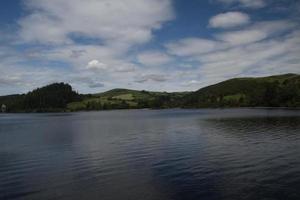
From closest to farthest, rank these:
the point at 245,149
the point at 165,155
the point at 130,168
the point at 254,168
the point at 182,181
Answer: the point at 182,181 < the point at 254,168 < the point at 130,168 < the point at 165,155 < the point at 245,149

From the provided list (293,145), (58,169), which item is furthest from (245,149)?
(58,169)

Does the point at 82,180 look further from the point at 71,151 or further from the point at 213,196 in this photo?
the point at 71,151

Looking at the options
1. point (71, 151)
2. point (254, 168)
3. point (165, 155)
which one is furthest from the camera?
point (71, 151)

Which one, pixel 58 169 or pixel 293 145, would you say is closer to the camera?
pixel 58 169

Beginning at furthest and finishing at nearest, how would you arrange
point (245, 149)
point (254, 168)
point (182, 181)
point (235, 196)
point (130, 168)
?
point (245, 149) → point (130, 168) → point (254, 168) → point (182, 181) → point (235, 196)

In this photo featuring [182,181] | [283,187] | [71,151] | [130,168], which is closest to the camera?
[283,187]

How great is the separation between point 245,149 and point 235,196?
2192 centimetres

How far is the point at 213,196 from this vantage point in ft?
75.0

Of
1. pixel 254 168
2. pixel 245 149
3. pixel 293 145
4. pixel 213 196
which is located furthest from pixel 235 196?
pixel 293 145

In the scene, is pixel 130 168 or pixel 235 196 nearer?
pixel 235 196

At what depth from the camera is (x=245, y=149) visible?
43.3 meters

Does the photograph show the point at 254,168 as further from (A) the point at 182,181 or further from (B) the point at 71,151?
(B) the point at 71,151

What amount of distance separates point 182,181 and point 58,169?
14.2 meters

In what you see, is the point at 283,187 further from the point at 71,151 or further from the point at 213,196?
the point at 71,151
